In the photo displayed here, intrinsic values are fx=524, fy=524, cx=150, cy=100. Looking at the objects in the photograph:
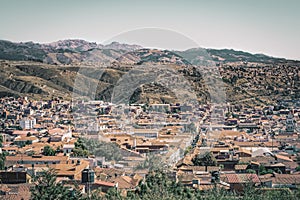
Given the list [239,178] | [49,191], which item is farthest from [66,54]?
[49,191]

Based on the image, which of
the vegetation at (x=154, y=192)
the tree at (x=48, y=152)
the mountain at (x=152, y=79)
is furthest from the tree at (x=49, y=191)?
the mountain at (x=152, y=79)

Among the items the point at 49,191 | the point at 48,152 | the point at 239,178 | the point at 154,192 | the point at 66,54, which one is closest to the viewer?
the point at 49,191

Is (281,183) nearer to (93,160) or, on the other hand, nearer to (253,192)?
(253,192)

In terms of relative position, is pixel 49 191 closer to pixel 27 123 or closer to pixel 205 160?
pixel 205 160

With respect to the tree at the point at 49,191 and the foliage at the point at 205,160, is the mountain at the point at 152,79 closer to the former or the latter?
the foliage at the point at 205,160

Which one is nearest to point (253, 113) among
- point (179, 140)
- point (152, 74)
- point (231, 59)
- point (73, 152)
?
point (152, 74)

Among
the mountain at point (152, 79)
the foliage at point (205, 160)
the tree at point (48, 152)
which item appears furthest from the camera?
the mountain at point (152, 79)

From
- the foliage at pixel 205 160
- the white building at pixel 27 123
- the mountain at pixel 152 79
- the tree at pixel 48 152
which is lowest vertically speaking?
the white building at pixel 27 123

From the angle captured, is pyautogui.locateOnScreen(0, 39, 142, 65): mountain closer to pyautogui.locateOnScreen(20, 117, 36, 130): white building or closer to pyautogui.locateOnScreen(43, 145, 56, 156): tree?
pyautogui.locateOnScreen(20, 117, 36, 130): white building

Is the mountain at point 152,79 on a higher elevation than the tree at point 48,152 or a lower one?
higher
